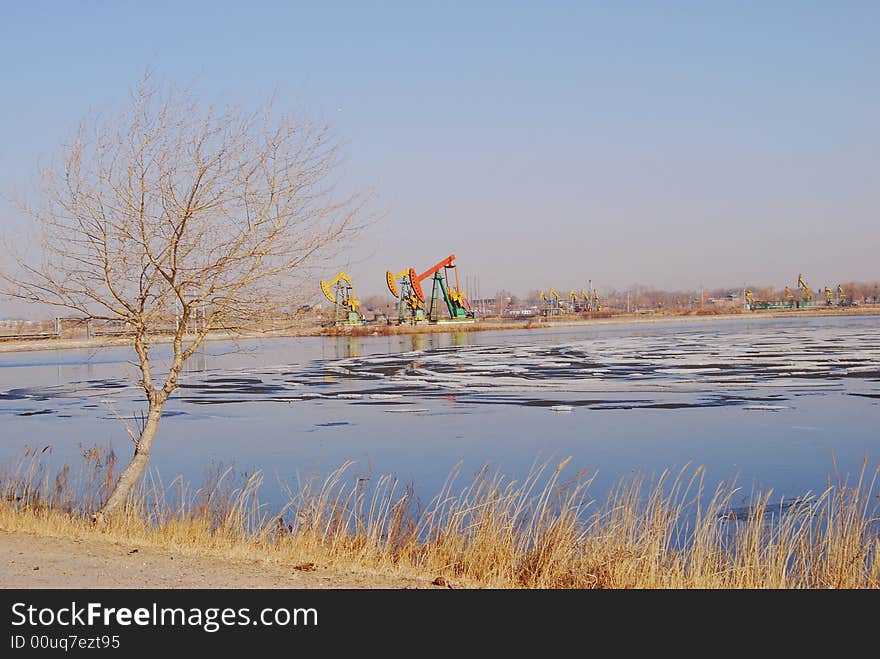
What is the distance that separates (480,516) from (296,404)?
1484 cm

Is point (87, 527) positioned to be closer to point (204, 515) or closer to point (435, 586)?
point (204, 515)

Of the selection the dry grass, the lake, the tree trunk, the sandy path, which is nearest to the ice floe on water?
the lake

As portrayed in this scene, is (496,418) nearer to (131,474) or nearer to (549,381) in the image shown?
(549,381)

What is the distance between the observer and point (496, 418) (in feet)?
63.9

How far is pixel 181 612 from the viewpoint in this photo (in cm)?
627

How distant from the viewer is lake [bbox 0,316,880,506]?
45.5 feet

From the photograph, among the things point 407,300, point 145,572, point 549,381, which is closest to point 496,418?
point 549,381

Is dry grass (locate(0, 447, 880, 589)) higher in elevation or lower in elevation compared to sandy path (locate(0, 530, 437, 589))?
lower

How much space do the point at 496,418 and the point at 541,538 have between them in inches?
423

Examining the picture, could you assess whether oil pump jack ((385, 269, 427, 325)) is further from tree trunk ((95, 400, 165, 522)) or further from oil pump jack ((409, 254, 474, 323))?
tree trunk ((95, 400, 165, 522))

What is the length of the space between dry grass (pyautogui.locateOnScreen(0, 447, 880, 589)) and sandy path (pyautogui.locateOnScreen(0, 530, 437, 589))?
0.40 metres

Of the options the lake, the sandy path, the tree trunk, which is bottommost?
the lake

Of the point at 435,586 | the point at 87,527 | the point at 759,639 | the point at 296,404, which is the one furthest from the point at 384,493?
the point at 296,404

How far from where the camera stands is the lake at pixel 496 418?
13.9 m
